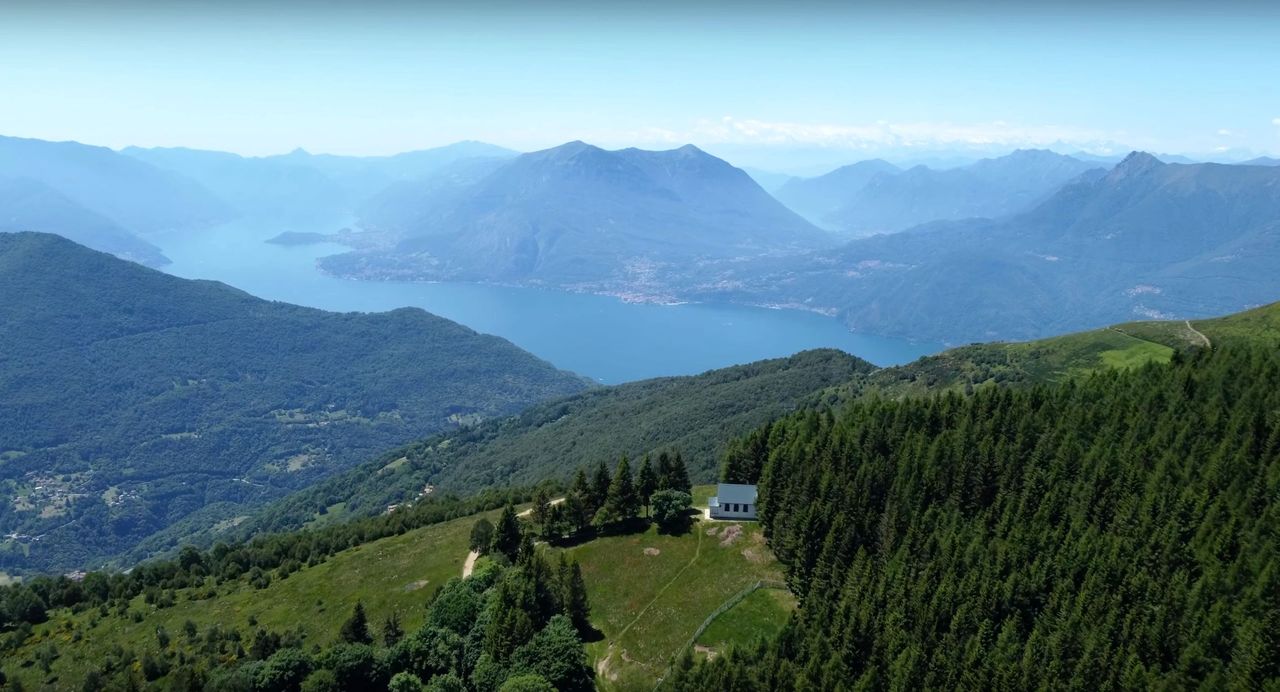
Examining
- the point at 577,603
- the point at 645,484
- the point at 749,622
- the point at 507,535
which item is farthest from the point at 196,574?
the point at 749,622

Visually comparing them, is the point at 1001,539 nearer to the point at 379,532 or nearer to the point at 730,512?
the point at 730,512

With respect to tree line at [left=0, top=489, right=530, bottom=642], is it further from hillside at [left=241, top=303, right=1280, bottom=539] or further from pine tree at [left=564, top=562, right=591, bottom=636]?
hillside at [left=241, top=303, right=1280, bottom=539]

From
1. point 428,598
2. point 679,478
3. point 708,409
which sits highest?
point 679,478

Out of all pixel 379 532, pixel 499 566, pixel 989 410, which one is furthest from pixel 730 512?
pixel 379 532

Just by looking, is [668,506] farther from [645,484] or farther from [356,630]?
[356,630]

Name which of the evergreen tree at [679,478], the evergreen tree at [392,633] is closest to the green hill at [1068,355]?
the evergreen tree at [679,478]

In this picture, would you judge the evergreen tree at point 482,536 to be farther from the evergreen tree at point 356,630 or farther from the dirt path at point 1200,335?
the dirt path at point 1200,335
